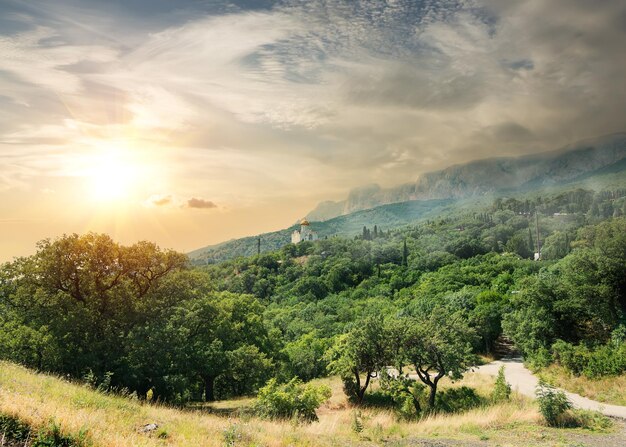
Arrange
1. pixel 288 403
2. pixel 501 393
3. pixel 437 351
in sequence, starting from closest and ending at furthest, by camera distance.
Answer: pixel 288 403 → pixel 501 393 → pixel 437 351

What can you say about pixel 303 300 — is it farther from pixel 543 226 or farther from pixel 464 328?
pixel 543 226

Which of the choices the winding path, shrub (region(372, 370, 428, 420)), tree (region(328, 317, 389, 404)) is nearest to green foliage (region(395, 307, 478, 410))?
shrub (region(372, 370, 428, 420))

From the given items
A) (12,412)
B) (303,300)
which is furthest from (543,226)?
(12,412)

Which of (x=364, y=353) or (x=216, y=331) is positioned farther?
(x=216, y=331)

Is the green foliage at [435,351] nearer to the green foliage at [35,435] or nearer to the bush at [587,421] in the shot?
the bush at [587,421]

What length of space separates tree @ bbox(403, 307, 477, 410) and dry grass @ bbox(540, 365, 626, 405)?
514 cm

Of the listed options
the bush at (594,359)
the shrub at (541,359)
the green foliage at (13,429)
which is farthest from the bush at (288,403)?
the shrub at (541,359)

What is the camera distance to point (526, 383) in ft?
98.6

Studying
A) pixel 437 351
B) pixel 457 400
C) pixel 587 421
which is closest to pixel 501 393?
pixel 457 400

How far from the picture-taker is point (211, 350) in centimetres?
2567

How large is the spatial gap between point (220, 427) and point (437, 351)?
1625cm

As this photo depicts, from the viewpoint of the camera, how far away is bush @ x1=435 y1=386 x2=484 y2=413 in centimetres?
2380

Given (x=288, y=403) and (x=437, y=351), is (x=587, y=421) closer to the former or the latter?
(x=437, y=351)

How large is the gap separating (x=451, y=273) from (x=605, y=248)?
37756 millimetres
